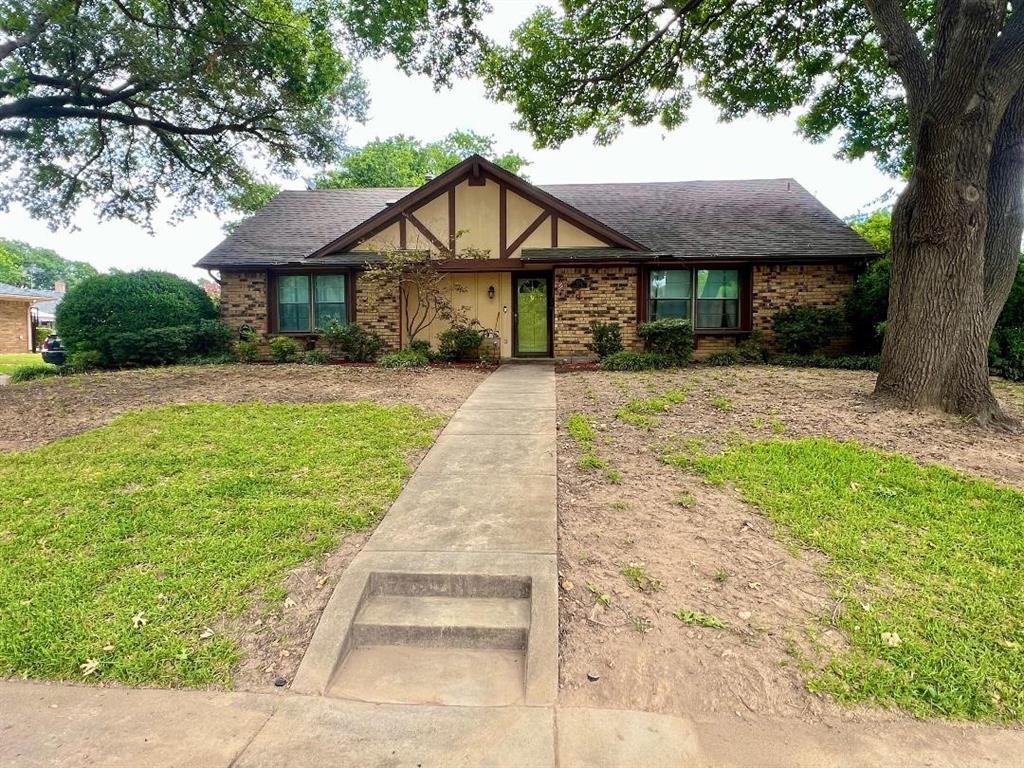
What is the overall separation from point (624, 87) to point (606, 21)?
5.41ft

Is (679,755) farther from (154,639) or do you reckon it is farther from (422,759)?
(154,639)

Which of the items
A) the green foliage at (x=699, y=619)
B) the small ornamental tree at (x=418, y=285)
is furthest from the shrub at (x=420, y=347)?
the green foliage at (x=699, y=619)

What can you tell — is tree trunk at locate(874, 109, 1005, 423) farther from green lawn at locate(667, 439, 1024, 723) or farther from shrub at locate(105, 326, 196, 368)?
shrub at locate(105, 326, 196, 368)

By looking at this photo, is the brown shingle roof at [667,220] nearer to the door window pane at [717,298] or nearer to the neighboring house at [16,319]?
the door window pane at [717,298]

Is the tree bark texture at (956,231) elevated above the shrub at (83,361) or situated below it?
above

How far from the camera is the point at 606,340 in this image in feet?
41.1

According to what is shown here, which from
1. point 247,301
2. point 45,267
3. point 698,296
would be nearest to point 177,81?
point 247,301

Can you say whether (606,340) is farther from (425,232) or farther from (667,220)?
(425,232)

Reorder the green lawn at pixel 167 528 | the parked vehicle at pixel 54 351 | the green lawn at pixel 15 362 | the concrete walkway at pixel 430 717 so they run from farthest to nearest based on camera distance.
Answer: the green lawn at pixel 15 362 < the parked vehicle at pixel 54 351 < the green lawn at pixel 167 528 < the concrete walkway at pixel 430 717

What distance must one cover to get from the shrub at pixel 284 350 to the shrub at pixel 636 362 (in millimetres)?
7262

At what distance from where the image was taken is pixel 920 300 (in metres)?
6.59

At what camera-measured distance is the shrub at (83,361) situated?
1185cm

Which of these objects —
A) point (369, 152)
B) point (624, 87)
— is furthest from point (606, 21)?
point (369, 152)

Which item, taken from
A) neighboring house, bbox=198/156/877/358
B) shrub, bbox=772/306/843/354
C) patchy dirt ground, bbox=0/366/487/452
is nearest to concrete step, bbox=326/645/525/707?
patchy dirt ground, bbox=0/366/487/452
